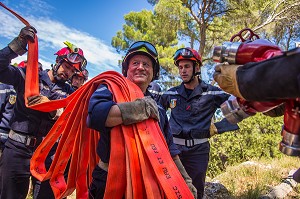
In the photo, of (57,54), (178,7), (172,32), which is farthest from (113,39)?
(57,54)

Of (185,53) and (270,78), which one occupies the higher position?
(185,53)

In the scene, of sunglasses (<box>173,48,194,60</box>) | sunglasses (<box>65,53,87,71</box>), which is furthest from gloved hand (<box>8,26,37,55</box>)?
sunglasses (<box>173,48,194,60</box>)

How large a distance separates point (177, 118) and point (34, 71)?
2.20 metres

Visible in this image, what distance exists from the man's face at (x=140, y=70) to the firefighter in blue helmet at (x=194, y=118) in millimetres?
1723

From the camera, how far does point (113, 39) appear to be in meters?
20.9

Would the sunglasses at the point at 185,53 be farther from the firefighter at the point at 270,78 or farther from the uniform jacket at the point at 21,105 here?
the firefighter at the point at 270,78

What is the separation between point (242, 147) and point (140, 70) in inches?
280

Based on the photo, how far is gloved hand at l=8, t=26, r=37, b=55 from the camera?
313cm

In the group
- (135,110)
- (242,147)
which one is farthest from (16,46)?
(242,147)

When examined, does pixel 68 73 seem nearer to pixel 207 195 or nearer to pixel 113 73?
pixel 113 73

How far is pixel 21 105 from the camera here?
11.2 feet

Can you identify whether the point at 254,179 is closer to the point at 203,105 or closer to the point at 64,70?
the point at 203,105

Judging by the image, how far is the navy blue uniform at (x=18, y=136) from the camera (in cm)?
315

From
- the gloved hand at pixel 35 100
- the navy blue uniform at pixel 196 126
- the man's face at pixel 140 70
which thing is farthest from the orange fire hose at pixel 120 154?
the navy blue uniform at pixel 196 126
